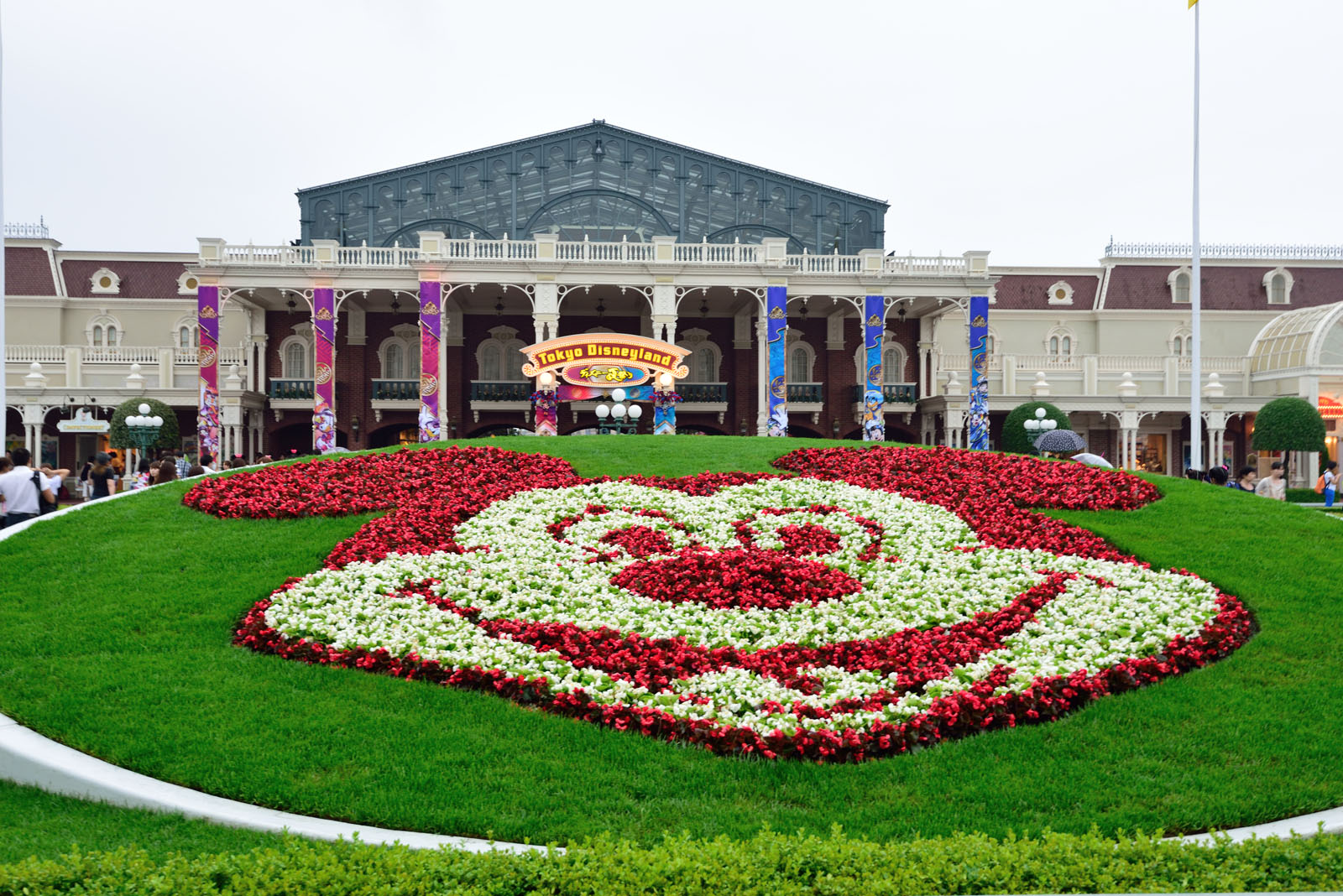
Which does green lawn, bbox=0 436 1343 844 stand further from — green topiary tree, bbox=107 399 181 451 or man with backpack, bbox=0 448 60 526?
green topiary tree, bbox=107 399 181 451

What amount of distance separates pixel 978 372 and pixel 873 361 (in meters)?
4.01

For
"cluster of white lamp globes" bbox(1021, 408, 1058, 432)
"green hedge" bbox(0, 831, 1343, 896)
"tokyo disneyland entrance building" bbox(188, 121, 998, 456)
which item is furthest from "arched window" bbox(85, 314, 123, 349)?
"green hedge" bbox(0, 831, 1343, 896)

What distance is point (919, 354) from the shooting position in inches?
1687

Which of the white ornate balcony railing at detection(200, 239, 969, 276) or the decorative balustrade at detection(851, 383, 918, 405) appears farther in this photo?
the decorative balustrade at detection(851, 383, 918, 405)

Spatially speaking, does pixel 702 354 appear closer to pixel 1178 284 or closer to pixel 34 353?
pixel 1178 284

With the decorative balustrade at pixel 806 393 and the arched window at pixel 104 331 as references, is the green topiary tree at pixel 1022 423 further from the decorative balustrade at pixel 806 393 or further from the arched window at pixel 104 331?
the arched window at pixel 104 331

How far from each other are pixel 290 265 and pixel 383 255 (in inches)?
135

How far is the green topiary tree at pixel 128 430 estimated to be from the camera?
111 ft

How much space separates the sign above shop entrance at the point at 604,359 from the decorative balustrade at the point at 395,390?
13163 millimetres

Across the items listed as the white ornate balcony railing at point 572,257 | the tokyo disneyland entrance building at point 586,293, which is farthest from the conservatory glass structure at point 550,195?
the white ornate balcony railing at point 572,257

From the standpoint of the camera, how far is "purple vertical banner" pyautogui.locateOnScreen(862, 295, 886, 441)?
122 feet

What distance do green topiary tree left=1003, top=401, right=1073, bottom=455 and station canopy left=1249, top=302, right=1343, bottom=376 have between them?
1084cm

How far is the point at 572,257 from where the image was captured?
36.5 metres

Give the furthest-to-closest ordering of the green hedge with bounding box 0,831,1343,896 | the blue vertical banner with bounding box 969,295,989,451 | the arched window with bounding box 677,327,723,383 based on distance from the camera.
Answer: the arched window with bounding box 677,327,723,383 → the blue vertical banner with bounding box 969,295,989,451 → the green hedge with bounding box 0,831,1343,896
